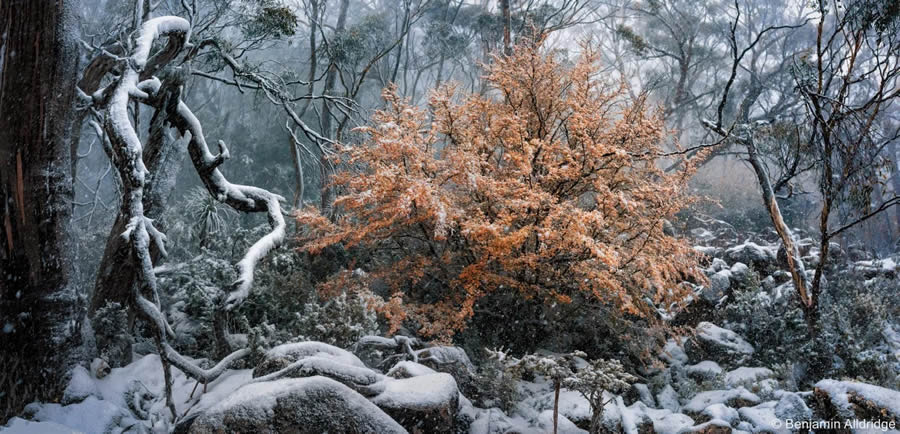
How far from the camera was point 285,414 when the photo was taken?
2.79 meters

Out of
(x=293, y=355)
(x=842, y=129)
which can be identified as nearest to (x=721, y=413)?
(x=842, y=129)

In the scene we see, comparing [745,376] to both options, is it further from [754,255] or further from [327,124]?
[327,124]

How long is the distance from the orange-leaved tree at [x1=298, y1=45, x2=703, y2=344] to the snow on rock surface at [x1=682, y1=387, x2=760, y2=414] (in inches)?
42.3

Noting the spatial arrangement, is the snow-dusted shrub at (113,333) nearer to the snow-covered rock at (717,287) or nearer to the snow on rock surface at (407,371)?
the snow on rock surface at (407,371)

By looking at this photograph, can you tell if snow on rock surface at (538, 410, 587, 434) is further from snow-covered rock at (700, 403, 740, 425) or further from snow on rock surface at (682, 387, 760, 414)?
snow on rock surface at (682, 387, 760, 414)

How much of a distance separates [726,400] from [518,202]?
292 cm

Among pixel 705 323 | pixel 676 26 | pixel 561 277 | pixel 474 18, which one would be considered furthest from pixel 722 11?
pixel 561 277

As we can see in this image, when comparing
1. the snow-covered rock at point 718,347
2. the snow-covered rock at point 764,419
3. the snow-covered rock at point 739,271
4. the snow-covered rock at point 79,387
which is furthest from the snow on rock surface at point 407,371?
the snow-covered rock at point 739,271

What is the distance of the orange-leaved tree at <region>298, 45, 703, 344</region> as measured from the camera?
5520 mm

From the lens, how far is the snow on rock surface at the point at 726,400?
512 cm

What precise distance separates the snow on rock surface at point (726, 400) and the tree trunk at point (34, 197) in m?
5.38

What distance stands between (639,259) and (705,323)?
284 cm

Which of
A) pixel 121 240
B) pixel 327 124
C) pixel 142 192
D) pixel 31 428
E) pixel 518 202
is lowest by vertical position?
pixel 31 428

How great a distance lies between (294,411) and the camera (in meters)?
2.81
